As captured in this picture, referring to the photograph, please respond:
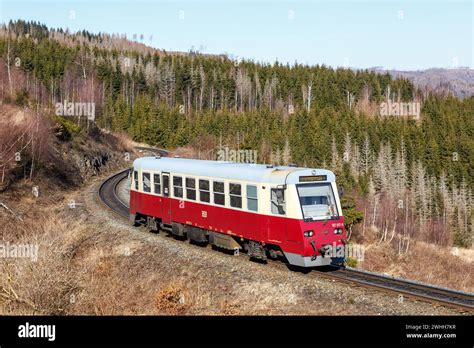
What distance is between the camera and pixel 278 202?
18.7m

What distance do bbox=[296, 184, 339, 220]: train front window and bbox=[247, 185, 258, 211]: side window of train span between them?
180cm

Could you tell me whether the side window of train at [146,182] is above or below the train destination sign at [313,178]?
below

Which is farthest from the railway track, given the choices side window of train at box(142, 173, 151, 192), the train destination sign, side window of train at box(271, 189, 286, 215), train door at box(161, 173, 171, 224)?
side window of train at box(142, 173, 151, 192)

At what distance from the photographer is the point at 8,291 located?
60.3ft

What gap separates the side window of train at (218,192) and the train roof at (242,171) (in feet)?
0.98

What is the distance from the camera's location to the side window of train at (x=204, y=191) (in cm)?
2247

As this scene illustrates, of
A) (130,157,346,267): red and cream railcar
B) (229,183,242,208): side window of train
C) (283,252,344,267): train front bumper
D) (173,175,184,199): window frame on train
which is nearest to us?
(283,252,344,267): train front bumper

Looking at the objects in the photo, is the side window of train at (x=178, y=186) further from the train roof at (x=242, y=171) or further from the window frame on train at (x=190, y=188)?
the window frame on train at (x=190, y=188)

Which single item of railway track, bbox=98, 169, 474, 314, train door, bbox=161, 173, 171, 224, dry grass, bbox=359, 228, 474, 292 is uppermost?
train door, bbox=161, 173, 171, 224

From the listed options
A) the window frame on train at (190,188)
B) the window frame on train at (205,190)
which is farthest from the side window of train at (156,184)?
the window frame on train at (205,190)

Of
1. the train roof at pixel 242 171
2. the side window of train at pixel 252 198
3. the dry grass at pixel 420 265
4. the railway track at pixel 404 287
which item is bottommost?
the dry grass at pixel 420 265

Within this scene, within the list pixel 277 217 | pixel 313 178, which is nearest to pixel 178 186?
pixel 277 217

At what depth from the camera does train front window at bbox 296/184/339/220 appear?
1841cm

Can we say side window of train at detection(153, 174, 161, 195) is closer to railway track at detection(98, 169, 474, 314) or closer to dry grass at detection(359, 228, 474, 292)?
railway track at detection(98, 169, 474, 314)
